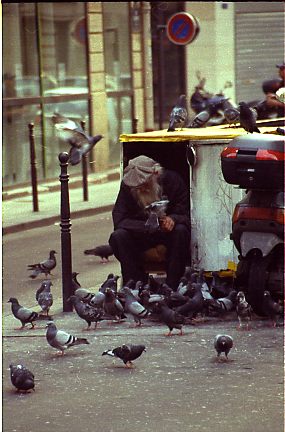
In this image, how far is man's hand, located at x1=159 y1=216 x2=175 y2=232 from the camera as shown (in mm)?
8664

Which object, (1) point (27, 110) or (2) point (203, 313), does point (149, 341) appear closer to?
(2) point (203, 313)

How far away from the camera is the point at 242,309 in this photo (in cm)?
796

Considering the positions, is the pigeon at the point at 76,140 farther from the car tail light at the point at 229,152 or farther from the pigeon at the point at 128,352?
the pigeon at the point at 128,352

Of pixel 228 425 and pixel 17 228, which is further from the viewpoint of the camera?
pixel 17 228

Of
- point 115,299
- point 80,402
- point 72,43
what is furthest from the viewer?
point 72,43

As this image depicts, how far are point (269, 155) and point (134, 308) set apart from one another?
1389 millimetres

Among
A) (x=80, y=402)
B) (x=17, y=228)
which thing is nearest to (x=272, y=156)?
(x=80, y=402)

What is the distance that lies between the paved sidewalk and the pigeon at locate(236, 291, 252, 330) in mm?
6650

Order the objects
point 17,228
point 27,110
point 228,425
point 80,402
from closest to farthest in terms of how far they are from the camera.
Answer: point 228,425, point 80,402, point 17,228, point 27,110

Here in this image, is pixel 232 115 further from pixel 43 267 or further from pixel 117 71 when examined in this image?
pixel 117 71

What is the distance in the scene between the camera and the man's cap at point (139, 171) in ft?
28.4

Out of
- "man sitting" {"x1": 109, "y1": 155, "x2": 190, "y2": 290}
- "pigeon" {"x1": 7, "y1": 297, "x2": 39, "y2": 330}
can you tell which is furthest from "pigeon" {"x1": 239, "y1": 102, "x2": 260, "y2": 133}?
"pigeon" {"x1": 7, "y1": 297, "x2": 39, "y2": 330}

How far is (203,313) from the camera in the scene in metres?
8.48

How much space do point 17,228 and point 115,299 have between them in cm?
626
